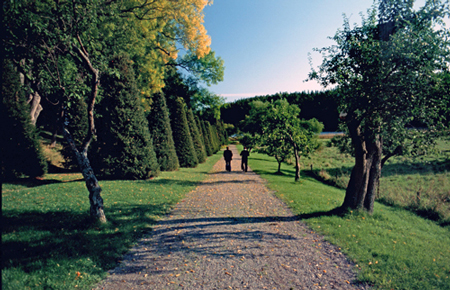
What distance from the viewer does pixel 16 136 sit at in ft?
43.2

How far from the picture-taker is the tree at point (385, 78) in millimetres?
6379

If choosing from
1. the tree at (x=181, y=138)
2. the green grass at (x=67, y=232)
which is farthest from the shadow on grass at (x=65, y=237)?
the tree at (x=181, y=138)

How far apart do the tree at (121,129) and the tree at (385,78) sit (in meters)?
9.68

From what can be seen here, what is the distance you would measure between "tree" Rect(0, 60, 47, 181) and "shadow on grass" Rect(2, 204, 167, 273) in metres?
7.63

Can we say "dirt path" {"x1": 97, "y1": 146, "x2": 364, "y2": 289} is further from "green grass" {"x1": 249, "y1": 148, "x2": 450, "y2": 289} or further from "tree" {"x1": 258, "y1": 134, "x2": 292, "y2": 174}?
"tree" {"x1": 258, "y1": 134, "x2": 292, "y2": 174}

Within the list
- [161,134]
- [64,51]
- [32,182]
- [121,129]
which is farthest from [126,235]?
[161,134]

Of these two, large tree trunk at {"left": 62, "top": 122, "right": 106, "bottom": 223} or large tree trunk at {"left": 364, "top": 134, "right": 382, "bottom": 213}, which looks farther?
large tree trunk at {"left": 364, "top": 134, "right": 382, "bottom": 213}

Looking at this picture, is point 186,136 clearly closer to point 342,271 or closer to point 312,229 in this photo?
point 312,229

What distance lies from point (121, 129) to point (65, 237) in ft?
27.4

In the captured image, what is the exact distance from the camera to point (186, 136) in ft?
69.8

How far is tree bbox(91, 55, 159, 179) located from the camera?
12930mm

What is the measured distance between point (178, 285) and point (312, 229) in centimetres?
421

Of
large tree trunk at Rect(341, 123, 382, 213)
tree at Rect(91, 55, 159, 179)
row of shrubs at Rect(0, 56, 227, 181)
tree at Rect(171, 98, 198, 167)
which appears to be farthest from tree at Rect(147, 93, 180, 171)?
large tree trunk at Rect(341, 123, 382, 213)

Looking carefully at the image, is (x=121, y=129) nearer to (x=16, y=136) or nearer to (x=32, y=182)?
(x=32, y=182)
